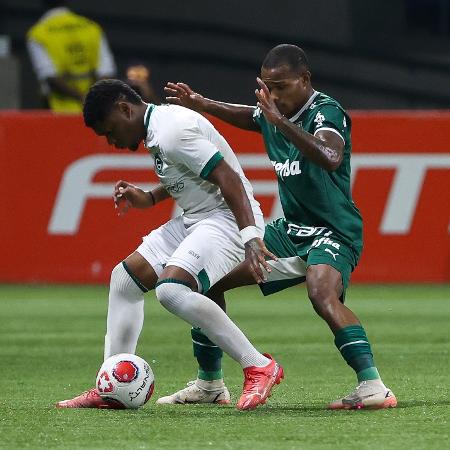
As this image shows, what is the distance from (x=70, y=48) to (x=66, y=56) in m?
0.10

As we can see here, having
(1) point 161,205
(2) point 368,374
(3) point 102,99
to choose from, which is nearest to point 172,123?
(3) point 102,99

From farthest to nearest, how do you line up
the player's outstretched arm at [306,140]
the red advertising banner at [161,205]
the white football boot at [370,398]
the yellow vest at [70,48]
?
the yellow vest at [70,48], the red advertising banner at [161,205], the white football boot at [370,398], the player's outstretched arm at [306,140]

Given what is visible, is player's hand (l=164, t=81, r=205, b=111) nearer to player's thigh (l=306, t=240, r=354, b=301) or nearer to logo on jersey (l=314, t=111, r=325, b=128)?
logo on jersey (l=314, t=111, r=325, b=128)

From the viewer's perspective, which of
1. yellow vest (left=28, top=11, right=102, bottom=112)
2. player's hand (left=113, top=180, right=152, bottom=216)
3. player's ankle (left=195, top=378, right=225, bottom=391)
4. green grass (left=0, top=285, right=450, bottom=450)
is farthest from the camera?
yellow vest (left=28, top=11, right=102, bottom=112)

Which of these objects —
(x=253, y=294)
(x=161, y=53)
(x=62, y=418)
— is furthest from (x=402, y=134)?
(x=62, y=418)

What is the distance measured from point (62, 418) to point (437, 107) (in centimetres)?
1550

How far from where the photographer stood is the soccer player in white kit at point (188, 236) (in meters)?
7.20

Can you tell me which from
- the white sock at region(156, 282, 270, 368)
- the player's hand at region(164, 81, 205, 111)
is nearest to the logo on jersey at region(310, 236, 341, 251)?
the white sock at region(156, 282, 270, 368)

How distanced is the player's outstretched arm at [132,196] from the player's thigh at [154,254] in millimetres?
266

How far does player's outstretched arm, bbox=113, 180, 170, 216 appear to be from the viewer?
7934 millimetres

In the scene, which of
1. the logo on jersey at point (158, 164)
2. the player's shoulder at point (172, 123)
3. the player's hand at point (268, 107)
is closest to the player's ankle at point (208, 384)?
the logo on jersey at point (158, 164)

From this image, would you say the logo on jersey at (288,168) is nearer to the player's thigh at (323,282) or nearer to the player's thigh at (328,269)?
the player's thigh at (328,269)

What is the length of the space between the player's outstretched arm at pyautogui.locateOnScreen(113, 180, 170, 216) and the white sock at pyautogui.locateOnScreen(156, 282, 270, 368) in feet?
2.74

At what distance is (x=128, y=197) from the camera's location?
26.2 ft
